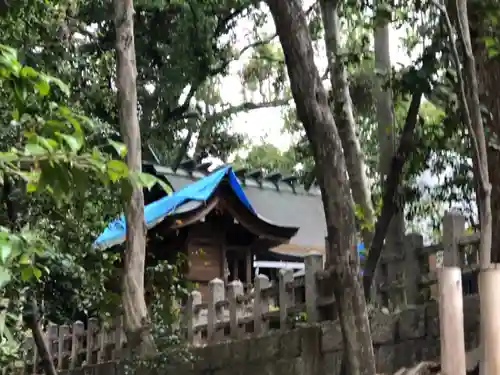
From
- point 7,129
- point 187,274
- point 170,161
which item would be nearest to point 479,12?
point 7,129

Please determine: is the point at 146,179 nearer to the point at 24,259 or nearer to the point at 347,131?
the point at 24,259

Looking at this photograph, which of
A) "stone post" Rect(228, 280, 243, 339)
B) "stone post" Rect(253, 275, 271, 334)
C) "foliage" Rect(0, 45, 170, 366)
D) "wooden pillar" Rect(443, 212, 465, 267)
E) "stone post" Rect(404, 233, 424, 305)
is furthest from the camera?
"stone post" Rect(228, 280, 243, 339)

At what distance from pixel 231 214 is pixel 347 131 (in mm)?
4375

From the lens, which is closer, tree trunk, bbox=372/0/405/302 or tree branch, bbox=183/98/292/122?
tree trunk, bbox=372/0/405/302

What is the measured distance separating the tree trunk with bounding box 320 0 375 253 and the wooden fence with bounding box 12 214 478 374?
3.48ft

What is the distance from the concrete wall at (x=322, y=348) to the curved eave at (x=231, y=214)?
134 inches

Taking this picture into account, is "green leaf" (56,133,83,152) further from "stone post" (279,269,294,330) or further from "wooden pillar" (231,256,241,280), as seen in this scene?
"wooden pillar" (231,256,241,280)

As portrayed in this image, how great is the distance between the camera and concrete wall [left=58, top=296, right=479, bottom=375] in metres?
6.42

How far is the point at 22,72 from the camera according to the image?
2.03 meters

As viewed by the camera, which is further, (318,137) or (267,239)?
(267,239)

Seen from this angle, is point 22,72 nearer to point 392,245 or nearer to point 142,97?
point 392,245

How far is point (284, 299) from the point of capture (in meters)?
7.82

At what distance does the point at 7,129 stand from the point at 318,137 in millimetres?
3107

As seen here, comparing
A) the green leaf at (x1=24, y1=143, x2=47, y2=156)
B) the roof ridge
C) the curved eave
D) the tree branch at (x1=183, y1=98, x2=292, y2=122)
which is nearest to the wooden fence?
the curved eave
